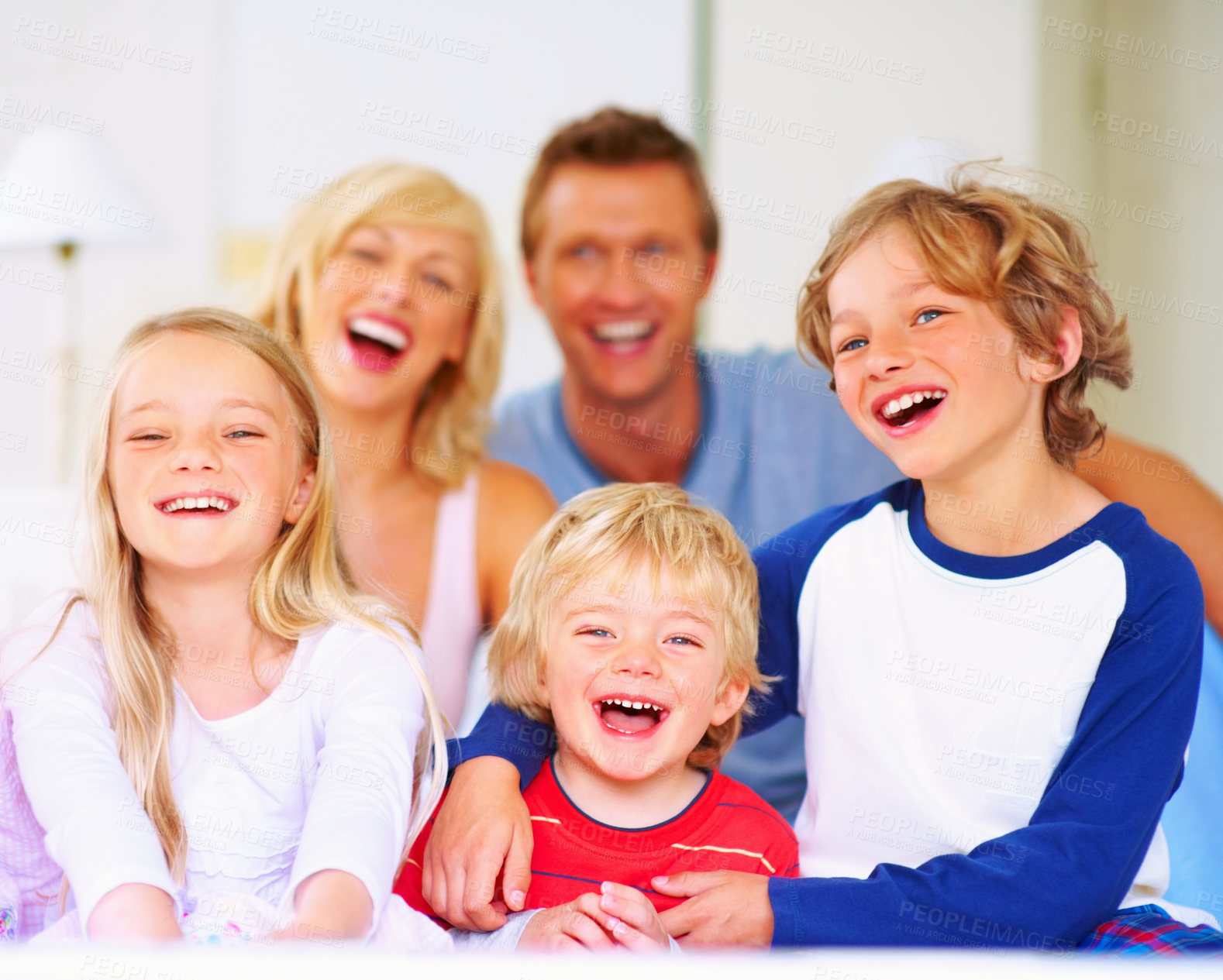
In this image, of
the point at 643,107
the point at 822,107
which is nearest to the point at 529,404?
the point at 643,107

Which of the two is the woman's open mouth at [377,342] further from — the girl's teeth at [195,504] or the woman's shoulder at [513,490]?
the girl's teeth at [195,504]

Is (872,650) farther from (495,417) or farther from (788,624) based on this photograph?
(495,417)

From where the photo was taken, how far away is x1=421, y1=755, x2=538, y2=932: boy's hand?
118cm

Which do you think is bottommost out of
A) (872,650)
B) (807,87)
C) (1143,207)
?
(872,650)

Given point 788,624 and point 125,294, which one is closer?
point 788,624

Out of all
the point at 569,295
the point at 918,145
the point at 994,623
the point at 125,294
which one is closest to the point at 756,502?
the point at 569,295

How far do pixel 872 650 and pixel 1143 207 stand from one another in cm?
154

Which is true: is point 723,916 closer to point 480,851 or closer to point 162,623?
point 480,851

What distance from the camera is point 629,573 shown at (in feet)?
4.22

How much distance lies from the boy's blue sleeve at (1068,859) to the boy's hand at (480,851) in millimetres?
271

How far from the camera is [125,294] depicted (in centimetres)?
257

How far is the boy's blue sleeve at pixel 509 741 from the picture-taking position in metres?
1.31

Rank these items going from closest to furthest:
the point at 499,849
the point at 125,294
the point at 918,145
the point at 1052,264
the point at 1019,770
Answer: the point at 499,849
the point at 1019,770
the point at 1052,264
the point at 918,145
the point at 125,294

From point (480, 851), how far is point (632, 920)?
0.18 meters
